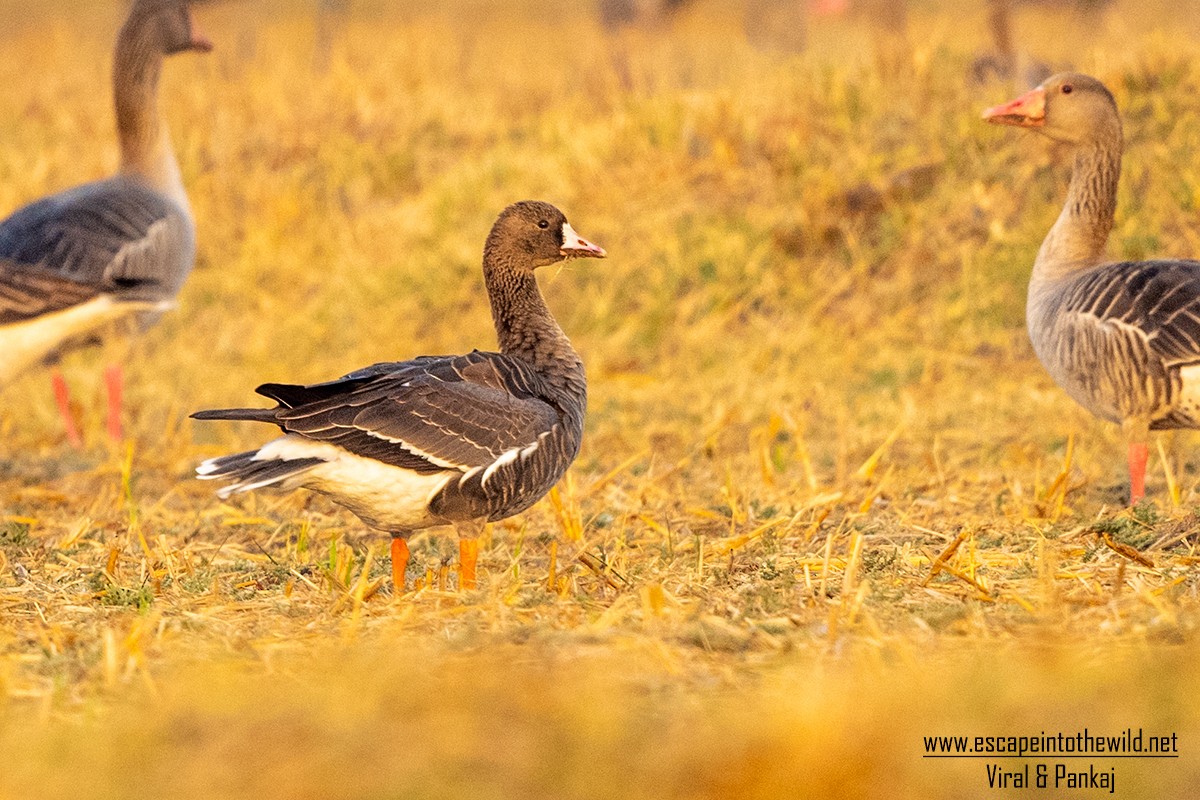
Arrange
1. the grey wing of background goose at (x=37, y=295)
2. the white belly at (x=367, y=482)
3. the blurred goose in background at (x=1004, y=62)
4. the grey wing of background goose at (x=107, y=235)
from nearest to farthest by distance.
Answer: the white belly at (x=367, y=482), the grey wing of background goose at (x=37, y=295), the grey wing of background goose at (x=107, y=235), the blurred goose in background at (x=1004, y=62)

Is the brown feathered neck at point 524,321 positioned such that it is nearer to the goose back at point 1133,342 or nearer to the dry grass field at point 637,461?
the dry grass field at point 637,461

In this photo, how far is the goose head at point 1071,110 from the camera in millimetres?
7820

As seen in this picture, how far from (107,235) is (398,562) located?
4836mm

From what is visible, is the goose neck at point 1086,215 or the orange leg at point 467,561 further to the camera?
the goose neck at point 1086,215

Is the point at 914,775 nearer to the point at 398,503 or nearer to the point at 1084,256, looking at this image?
the point at 398,503

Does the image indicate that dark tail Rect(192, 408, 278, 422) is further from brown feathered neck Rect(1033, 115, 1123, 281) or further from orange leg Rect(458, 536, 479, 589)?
brown feathered neck Rect(1033, 115, 1123, 281)

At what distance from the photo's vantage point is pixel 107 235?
9.65m

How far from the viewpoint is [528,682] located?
13.5ft

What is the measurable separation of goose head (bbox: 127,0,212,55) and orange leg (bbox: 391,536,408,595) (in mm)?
6269

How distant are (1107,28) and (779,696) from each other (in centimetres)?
1239

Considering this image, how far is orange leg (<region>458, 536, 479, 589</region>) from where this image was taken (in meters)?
5.63

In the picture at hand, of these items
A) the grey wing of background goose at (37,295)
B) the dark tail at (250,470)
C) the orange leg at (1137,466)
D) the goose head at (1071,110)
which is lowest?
the dark tail at (250,470)

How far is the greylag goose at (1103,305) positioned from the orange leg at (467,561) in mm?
3048

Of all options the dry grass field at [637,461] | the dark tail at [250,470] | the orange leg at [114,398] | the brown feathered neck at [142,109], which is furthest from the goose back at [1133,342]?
the brown feathered neck at [142,109]
